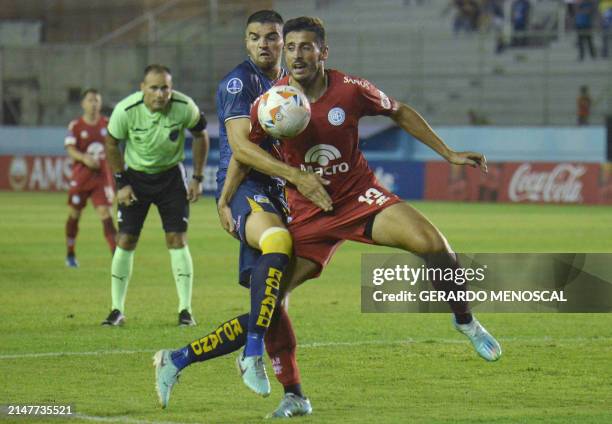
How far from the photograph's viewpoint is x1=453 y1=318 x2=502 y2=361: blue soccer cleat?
7.21 m

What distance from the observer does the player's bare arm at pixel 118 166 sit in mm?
11273

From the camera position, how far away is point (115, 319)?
11250mm

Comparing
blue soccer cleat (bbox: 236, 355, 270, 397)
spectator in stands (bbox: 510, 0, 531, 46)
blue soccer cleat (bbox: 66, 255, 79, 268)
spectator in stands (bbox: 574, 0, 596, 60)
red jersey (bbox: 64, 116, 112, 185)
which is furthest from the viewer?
spectator in stands (bbox: 510, 0, 531, 46)

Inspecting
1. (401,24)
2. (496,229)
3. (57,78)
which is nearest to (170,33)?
(57,78)

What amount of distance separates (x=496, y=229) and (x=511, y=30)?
588 inches

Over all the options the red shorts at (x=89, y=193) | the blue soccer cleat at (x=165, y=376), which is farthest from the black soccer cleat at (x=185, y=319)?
the red shorts at (x=89, y=193)

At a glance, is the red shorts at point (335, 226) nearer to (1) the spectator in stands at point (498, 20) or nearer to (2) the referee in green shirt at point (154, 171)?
(2) the referee in green shirt at point (154, 171)

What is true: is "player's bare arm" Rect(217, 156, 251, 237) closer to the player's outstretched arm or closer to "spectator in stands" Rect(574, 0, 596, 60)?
the player's outstretched arm

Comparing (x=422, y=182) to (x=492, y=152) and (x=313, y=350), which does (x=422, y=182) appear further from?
(x=313, y=350)

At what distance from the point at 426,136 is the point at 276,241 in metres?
1.26

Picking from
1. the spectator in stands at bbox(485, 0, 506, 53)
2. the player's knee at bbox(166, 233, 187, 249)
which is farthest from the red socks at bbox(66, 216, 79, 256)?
the spectator in stands at bbox(485, 0, 506, 53)

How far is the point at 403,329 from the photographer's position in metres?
11.0

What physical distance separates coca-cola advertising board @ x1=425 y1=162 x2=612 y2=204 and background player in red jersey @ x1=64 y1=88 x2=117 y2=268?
16417 millimetres

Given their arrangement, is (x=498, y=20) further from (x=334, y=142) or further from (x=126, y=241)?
(x=334, y=142)
